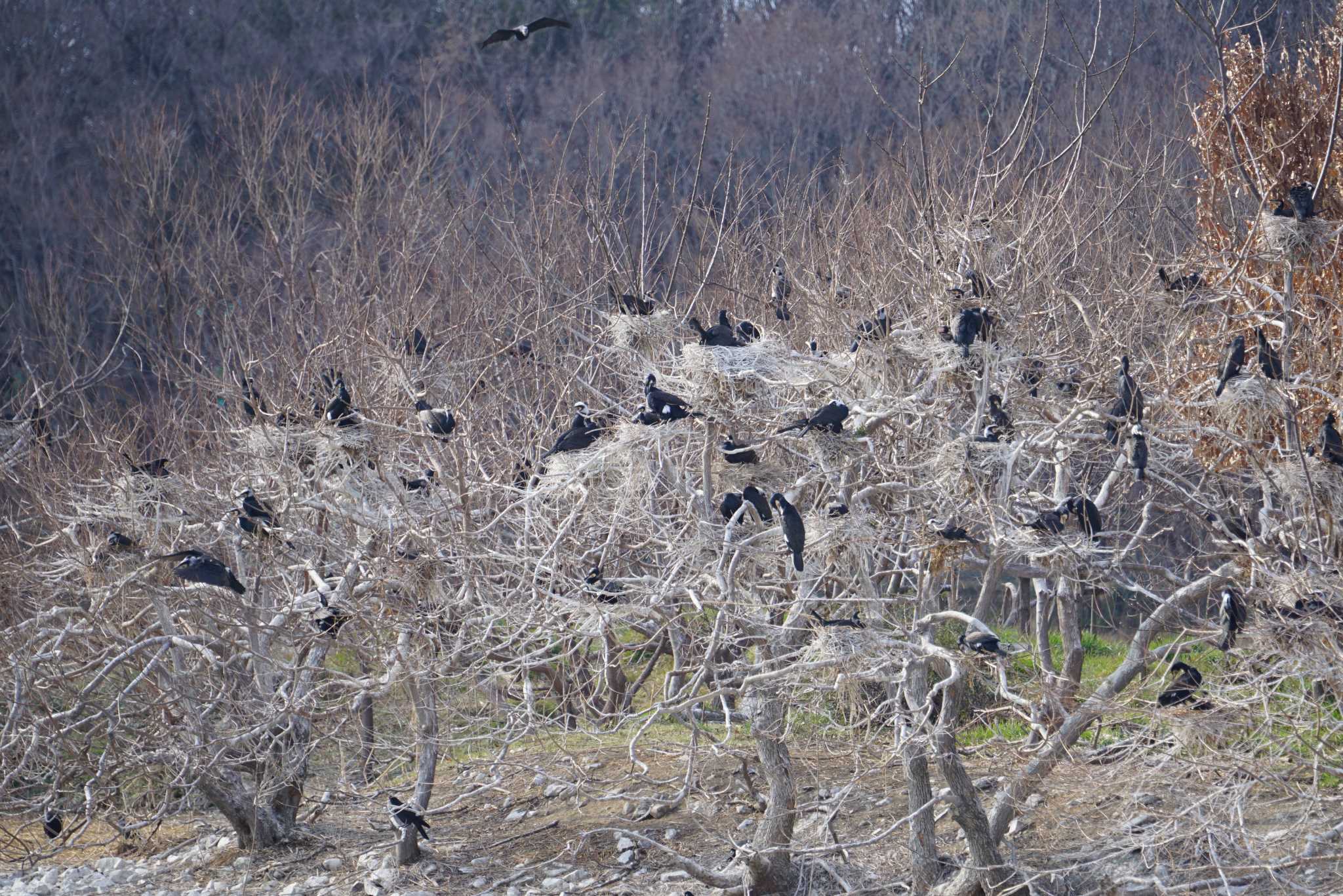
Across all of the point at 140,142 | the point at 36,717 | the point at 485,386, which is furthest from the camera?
the point at 140,142

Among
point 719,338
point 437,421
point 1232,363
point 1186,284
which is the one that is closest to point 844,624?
point 719,338

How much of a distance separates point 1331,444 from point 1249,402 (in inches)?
13.8

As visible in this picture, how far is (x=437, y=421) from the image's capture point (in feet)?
20.6

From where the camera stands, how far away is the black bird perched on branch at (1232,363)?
516 centimetres

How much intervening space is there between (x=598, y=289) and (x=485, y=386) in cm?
237

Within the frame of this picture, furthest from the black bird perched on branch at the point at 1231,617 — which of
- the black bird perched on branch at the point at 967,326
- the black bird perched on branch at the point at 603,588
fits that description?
the black bird perched on branch at the point at 603,588

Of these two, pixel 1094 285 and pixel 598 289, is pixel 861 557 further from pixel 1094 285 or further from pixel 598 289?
pixel 598 289

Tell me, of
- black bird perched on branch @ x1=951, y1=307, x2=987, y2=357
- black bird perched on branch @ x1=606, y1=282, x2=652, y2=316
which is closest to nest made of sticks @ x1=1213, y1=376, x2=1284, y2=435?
black bird perched on branch @ x1=951, y1=307, x2=987, y2=357

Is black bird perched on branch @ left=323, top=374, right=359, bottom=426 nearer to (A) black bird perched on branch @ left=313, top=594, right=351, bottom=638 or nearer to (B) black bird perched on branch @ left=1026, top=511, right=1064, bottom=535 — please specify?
(A) black bird perched on branch @ left=313, top=594, right=351, bottom=638

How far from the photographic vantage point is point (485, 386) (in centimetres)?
883

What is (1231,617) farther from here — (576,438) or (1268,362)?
(576,438)

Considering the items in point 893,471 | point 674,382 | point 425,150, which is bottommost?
point 893,471

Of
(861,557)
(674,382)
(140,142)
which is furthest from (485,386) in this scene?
(140,142)

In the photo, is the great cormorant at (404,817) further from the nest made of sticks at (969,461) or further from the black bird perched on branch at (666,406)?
the nest made of sticks at (969,461)
